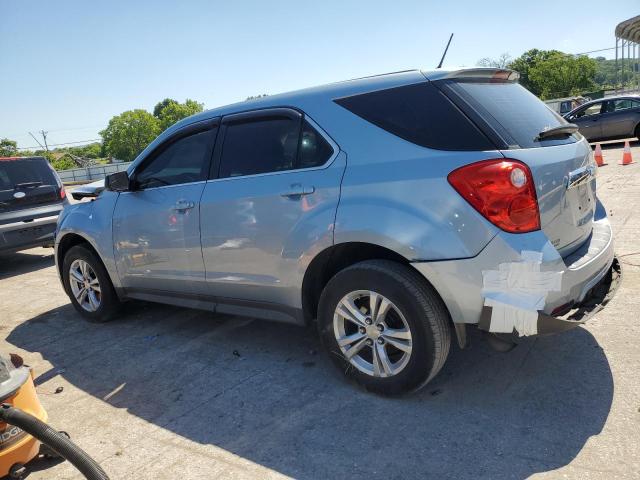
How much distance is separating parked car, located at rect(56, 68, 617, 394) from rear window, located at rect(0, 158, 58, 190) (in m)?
5.24

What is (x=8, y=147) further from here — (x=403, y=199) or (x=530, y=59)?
(x=403, y=199)

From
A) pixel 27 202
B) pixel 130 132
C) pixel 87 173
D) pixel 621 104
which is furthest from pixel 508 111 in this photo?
pixel 130 132

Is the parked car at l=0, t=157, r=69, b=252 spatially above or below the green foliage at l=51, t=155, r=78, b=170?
below

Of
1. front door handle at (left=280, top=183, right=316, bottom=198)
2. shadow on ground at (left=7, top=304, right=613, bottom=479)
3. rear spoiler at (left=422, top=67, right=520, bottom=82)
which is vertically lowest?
shadow on ground at (left=7, top=304, right=613, bottom=479)

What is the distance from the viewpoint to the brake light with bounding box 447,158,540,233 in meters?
2.54

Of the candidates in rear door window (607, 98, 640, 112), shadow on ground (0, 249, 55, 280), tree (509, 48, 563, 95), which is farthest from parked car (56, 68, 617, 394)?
tree (509, 48, 563, 95)

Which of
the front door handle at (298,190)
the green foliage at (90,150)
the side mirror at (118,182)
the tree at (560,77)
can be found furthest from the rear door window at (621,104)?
the green foliage at (90,150)

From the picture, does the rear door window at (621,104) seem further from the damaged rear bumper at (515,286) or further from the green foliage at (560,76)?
the green foliage at (560,76)

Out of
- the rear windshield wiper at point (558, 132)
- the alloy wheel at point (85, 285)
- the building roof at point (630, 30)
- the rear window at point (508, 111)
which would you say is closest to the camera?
the rear window at point (508, 111)

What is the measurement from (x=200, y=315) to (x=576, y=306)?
340 centimetres

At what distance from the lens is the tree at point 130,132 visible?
5049 inches

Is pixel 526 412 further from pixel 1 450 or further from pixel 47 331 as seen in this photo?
pixel 47 331

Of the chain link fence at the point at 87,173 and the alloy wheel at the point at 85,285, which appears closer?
the alloy wheel at the point at 85,285

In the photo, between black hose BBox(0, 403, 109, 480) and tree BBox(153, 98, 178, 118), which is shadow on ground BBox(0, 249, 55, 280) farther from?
tree BBox(153, 98, 178, 118)
